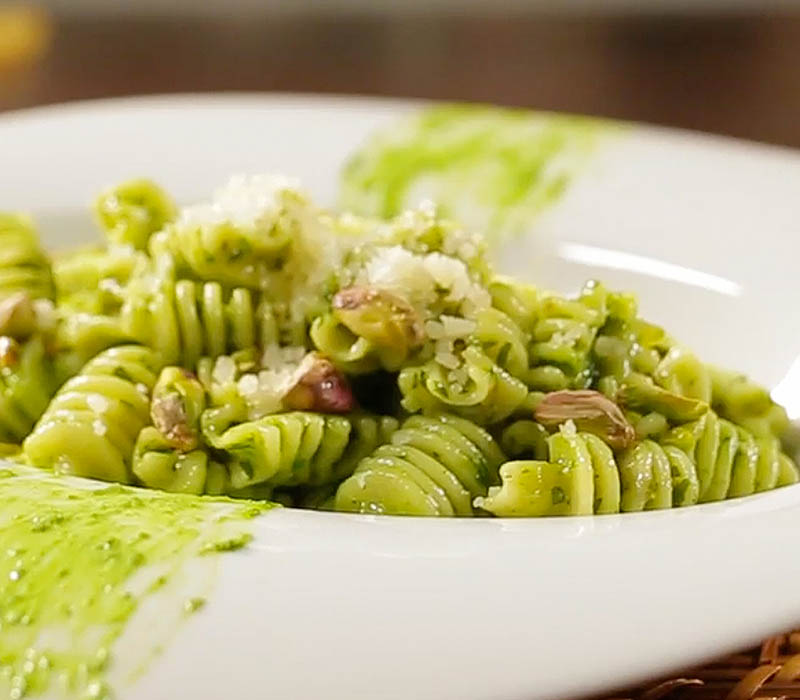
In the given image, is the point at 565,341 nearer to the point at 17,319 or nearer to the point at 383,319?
the point at 383,319

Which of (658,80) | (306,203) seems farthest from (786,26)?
(306,203)

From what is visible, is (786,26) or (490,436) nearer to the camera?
(490,436)

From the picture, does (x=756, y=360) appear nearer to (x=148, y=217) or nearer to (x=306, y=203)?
(x=306, y=203)

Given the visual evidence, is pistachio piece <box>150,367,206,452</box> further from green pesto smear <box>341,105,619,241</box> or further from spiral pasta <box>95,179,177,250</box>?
green pesto smear <box>341,105,619,241</box>

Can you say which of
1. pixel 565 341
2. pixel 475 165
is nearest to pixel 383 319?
pixel 565 341

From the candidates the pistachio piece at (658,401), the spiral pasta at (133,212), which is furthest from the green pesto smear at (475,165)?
the pistachio piece at (658,401)

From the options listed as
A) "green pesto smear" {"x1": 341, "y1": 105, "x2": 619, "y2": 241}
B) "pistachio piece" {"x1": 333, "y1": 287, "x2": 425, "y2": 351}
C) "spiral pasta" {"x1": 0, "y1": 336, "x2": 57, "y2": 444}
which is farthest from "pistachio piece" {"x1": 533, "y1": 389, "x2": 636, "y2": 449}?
"green pesto smear" {"x1": 341, "y1": 105, "x2": 619, "y2": 241}

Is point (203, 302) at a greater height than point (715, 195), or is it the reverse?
point (715, 195)
